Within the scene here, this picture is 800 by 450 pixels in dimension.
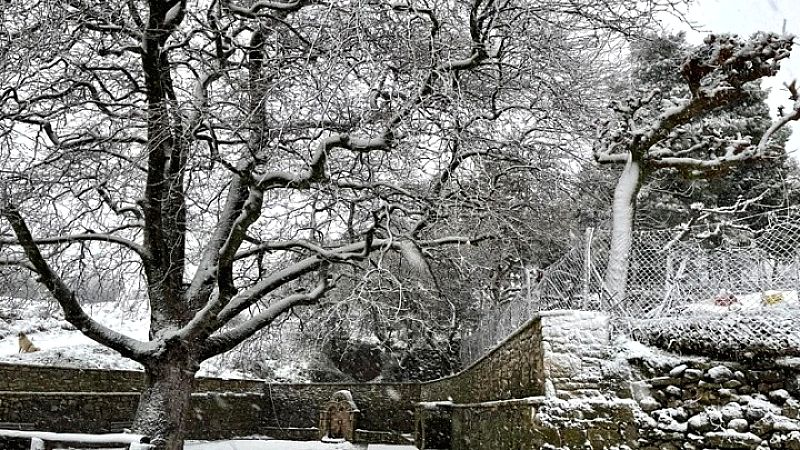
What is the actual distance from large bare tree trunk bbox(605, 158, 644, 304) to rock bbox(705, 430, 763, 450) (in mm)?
1514

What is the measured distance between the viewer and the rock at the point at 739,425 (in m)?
6.12

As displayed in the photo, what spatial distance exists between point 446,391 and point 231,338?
7429 millimetres

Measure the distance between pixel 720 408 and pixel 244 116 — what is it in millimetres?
5498

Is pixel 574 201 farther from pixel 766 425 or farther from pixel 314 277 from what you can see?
pixel 766 425

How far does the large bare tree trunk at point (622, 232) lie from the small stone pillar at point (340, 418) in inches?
323

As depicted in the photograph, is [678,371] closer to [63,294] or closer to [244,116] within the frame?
[244,116]

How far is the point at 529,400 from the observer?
676 centimetres

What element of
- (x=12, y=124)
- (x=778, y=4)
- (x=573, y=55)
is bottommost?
(x=12, y=124)

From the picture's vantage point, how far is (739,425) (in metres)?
6.13

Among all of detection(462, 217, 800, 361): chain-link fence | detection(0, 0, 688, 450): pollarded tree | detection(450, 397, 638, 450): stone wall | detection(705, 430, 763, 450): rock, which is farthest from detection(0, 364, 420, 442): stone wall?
detection(705, 430, 763, 450): rock

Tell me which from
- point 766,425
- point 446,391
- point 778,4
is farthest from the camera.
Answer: point 446,391

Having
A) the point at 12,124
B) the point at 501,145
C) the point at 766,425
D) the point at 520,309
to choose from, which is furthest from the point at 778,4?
the point at 12,124

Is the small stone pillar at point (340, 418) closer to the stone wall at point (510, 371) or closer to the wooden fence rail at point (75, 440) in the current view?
the stone wall at point (510, 371)

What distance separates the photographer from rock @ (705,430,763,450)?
606cm
